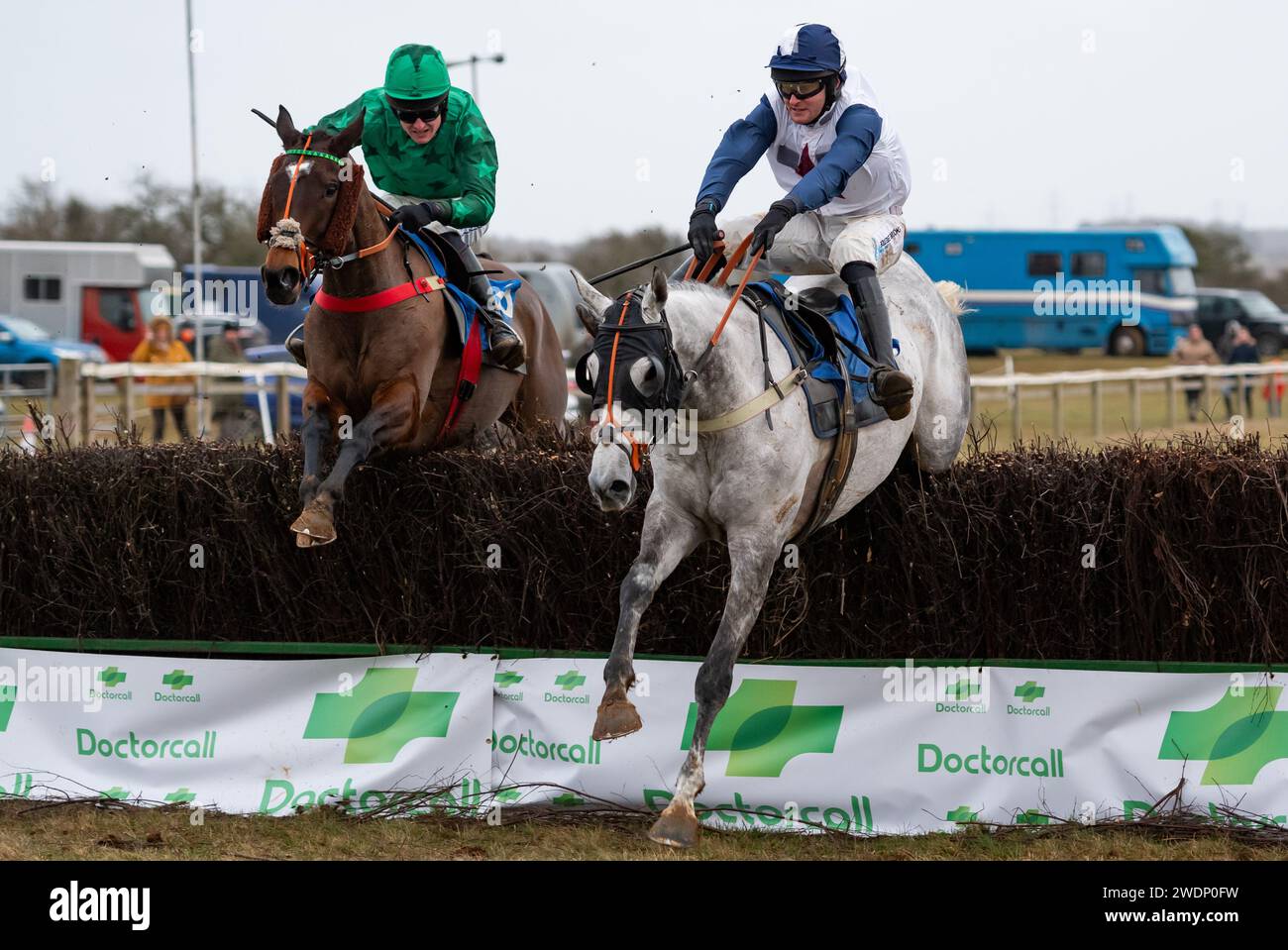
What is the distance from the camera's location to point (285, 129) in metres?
6.67

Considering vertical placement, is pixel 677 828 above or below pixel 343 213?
below

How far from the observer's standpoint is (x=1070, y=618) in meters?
6.38

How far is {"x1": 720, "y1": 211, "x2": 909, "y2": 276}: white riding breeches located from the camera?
22.0ft

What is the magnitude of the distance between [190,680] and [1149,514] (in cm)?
422

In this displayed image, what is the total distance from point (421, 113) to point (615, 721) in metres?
3.50

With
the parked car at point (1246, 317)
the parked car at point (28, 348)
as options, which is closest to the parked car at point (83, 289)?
the parked car at point (28, 348)

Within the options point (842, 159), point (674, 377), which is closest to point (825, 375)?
point (842, 159)

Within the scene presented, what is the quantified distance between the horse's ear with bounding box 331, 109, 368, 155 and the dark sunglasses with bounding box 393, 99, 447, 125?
744 millimetres

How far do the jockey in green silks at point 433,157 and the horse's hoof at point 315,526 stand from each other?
145 centimetres

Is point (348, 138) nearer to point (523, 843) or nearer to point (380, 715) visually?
point (380, 715)

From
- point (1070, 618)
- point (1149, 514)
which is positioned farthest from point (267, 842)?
point (1149, 514)

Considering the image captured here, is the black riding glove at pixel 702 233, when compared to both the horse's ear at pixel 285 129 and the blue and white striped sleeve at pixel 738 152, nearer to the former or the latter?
the blue and white striped sleeve at pixel 738 152

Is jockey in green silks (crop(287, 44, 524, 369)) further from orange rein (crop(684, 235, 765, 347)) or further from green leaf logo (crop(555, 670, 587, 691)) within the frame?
green leaf logo (crop(555, 670, 587, 691))

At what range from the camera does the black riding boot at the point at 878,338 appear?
6.12 meters
